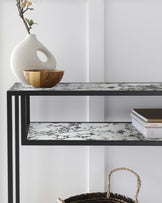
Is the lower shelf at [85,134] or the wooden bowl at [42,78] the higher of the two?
the wooden bowl at [42,78]

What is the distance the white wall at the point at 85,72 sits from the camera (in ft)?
4.72

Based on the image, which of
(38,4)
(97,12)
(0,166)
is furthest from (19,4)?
(0,166)

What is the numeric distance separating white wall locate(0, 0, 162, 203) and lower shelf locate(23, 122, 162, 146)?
9 cm

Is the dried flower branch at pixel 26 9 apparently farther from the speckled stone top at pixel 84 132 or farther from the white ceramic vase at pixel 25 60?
the speckled stone top at pixel 84 132

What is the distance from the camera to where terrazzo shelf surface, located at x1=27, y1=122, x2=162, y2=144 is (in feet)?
3.93

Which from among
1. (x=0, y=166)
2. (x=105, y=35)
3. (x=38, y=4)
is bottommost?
(x=0, y=166)

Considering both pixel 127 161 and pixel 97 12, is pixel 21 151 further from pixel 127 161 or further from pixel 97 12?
pixel 97 12

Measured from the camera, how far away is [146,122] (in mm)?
1200

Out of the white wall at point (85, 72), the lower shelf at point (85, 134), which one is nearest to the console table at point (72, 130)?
the lower shelf at point (85, 134)

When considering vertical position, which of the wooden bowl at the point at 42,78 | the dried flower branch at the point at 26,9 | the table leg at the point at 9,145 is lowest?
the table leg at the point at 9,145

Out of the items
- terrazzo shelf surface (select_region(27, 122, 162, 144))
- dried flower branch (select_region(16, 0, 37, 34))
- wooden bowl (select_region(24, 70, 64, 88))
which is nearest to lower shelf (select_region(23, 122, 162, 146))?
terrazzo shelf surface (select_region(27, 122, 162, 144))

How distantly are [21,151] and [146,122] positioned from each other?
1.74 ft

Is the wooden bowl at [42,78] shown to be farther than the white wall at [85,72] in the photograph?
No

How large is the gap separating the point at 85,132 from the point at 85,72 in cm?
28
